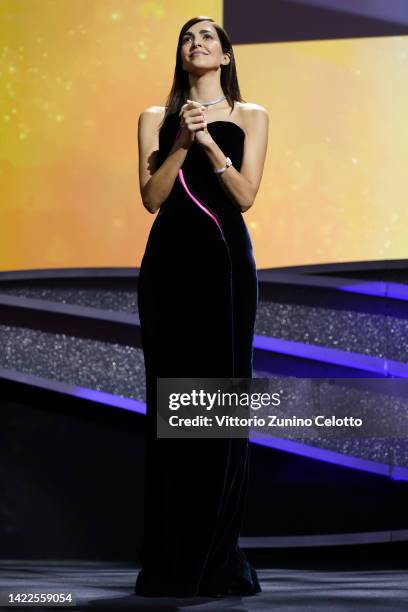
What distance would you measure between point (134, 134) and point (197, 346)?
1258 millimetres

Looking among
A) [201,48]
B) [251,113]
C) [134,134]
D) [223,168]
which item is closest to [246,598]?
[223,168]

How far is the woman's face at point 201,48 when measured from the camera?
2121 mm

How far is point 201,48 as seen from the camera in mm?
2121

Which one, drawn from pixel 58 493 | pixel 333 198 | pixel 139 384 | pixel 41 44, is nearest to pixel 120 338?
pixel 139 384

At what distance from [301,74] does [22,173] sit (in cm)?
97

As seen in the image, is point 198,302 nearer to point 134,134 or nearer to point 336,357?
point 336,357

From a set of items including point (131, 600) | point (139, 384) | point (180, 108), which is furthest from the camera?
point (139, 384)

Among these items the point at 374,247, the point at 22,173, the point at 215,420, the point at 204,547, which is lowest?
the point at 204,547

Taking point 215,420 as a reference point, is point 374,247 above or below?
above

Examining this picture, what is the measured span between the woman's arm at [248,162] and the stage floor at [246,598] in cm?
86

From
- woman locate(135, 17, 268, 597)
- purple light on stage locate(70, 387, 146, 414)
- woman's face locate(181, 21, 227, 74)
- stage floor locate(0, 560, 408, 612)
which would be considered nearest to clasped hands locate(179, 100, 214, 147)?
woman locate(135, 17, 268, 597)

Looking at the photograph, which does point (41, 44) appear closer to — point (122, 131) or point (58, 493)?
point (122, 131)

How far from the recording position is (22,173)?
3.13 m

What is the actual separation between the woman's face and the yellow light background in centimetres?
92
